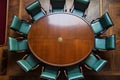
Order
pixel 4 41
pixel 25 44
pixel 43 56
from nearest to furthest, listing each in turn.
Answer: pixel 43 56 < pixel 25 44 < pixel 4 41

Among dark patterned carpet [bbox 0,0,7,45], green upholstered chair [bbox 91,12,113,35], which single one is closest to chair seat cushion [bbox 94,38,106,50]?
green upholstered chair [bbox 91,12,113,35]

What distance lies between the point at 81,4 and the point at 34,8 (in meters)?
0.82

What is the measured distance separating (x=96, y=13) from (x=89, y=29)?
2.43 feet

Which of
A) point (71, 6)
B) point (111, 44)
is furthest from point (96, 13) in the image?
point (111, 44)

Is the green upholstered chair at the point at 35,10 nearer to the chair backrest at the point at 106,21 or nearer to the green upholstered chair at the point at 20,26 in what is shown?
the green upholstered chair at the point at 20,26

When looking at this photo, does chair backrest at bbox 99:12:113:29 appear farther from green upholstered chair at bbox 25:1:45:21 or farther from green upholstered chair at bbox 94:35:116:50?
green upholstered chair at bbox 25:1:45:21

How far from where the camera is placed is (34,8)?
4199 mm

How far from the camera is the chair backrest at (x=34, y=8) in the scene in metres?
4.18

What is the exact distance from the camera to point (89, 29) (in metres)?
4.01

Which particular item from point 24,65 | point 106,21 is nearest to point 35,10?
point 24,65

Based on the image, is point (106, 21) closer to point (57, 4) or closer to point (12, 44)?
point (57, 4)

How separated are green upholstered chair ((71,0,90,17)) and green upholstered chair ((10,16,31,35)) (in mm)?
868

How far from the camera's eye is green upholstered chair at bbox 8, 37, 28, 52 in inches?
158

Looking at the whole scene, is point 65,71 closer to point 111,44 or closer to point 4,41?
point 111,44
